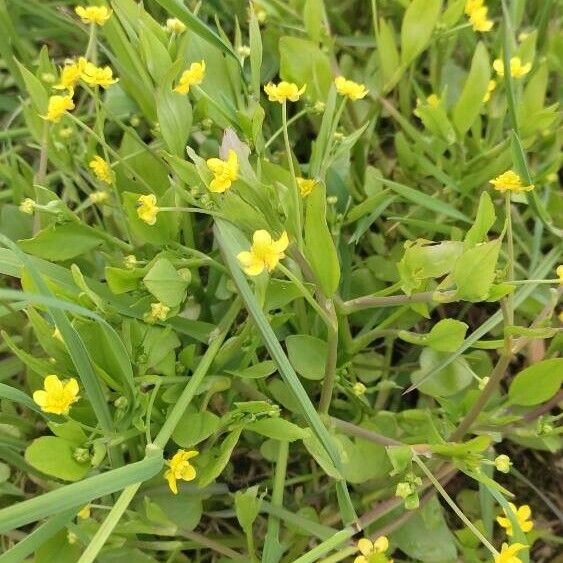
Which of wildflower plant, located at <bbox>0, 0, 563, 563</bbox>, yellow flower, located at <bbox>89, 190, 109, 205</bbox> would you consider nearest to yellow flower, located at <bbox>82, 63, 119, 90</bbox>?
wildflower plant, located at <bbox>0, 0, 563, 563</bbox>

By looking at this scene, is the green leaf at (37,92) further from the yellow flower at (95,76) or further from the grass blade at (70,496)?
the grass blade at (70,496)

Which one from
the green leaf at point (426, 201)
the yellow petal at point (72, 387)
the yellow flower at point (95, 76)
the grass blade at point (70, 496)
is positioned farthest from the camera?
the green leaf at point (426, 201)

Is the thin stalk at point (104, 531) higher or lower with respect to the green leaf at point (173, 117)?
lower

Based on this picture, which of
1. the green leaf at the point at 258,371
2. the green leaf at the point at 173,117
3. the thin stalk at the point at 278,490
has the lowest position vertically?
the thin stalk at the point at 278,490

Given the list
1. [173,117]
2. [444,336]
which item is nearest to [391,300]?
[444,336]

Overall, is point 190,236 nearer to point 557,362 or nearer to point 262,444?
point 262,444

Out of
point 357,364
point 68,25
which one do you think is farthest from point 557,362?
point 68,25

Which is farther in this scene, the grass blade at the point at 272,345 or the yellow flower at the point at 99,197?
the yellow flower at the point at 99,197

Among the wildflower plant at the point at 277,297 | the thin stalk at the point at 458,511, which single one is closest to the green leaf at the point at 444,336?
the wildflower plant at the point at 277,297

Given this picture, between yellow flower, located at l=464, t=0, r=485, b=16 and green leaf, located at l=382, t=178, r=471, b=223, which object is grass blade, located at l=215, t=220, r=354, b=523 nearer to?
green leaf, located at l=382, t=178, r=471, b=223

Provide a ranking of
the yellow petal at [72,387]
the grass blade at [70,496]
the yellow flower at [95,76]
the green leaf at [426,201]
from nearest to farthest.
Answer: the grass blade at [70,496], the yellow petal at [72,387], the yellow flower at [95,76], the green leaf at [426,201]
